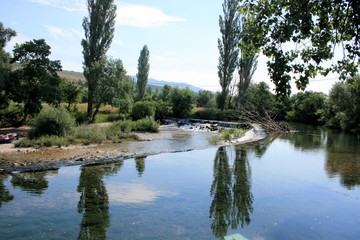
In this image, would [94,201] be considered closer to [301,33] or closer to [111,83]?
[301,33]

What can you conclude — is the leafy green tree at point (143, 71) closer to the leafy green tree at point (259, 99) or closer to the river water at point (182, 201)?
the leafy green tree at point (259, 99)

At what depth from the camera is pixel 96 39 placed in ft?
115

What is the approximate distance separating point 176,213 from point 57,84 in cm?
2148

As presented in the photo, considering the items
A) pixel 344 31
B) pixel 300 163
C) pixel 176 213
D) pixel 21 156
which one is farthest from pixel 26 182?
pixel 300 163

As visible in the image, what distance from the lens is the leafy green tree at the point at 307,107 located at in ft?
183

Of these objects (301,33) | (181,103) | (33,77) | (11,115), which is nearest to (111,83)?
(33,77)

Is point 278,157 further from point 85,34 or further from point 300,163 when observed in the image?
point 85,34

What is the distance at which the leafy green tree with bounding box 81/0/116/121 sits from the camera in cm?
3425

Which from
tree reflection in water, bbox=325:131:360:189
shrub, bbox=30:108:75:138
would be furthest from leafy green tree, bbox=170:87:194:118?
shrub, bbox=30:108:75:138

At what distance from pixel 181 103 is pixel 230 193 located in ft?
115

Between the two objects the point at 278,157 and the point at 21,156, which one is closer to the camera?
the point at 21,156

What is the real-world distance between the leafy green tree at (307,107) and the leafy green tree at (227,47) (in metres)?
15.9

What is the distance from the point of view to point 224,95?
161 feet

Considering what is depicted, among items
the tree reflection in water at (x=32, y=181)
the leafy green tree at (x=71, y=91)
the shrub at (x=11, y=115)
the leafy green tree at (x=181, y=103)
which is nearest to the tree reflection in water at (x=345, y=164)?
the tree reflection in water at (x=32, y=181)
